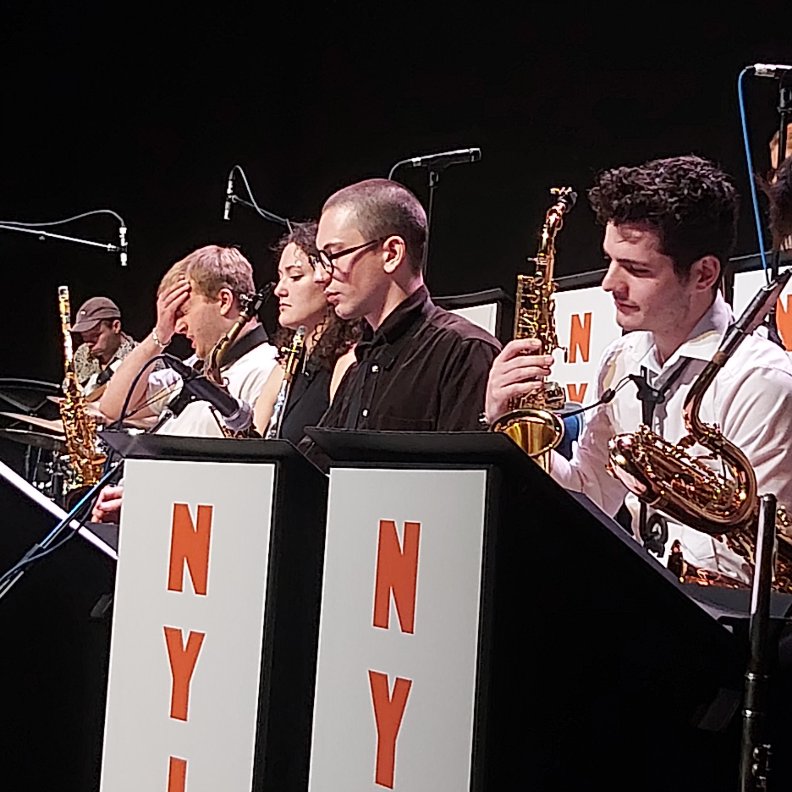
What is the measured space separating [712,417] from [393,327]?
0.84 meters

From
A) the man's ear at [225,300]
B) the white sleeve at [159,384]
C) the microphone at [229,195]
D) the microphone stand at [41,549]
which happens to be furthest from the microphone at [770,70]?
the white sleeve at [159,384]

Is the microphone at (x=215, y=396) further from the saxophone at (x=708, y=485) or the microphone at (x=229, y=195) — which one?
the microphone at (x=229, y=195)

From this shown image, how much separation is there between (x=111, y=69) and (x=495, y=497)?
3.59 metres

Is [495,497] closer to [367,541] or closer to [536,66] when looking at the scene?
[367,541]

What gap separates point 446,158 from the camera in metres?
3.04

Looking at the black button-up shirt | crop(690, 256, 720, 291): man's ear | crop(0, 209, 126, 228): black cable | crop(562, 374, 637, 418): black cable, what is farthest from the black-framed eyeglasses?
crop(0, 209, 126, 228): black cable

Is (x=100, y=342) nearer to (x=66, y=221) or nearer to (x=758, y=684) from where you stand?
(x=66, y=221)

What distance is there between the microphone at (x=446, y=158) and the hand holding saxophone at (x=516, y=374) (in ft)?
2.36

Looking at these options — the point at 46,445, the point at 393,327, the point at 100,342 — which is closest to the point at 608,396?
the point at 393,327

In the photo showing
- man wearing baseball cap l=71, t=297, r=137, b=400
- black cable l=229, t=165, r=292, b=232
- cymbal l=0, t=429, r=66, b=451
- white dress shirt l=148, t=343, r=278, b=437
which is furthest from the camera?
man wearing baseball cap l=71, t=297, r=137, b=400

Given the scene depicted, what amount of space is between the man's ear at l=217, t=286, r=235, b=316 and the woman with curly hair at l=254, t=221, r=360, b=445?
0.37m

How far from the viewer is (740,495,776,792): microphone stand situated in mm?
1185

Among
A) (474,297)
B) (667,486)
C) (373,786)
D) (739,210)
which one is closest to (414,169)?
(474,297)

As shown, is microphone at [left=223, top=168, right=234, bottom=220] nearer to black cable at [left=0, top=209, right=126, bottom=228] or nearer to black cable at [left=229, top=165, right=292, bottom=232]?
black cable at [left=229, top=165, right=292, bottom=232]
